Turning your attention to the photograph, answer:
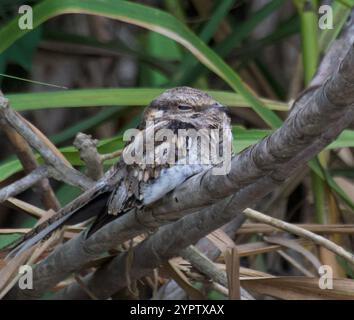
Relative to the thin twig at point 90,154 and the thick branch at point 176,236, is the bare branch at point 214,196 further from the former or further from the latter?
the thin twig at point 90,154

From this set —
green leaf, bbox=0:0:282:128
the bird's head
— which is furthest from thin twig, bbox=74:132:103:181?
green leaf, bbox=0:0:282:128

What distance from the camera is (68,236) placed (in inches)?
79.3

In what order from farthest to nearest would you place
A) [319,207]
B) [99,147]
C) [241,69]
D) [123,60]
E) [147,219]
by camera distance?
1. [123,60]
2. [241,69]
3. [319,207]
4. [99,147]
5. [147,219]

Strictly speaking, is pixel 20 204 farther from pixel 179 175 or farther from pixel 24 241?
pixel 179 175

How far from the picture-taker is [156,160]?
1.76 meters

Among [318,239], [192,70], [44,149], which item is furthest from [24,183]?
[192,70]

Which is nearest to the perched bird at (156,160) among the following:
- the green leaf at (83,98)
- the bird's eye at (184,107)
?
the bird's eye at (184,107)

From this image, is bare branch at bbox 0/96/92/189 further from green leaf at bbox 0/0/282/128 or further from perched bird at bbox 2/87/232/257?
green leaf at bbox 0/0/282/128

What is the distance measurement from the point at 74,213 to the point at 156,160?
0.21 metres

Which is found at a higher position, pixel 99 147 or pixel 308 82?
pixel 308 82

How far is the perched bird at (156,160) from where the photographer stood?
1.73 metres

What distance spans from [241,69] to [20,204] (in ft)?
3.54

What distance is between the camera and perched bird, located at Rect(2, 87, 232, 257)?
68.2 inches

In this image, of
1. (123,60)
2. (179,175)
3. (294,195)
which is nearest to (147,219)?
(179,175)
